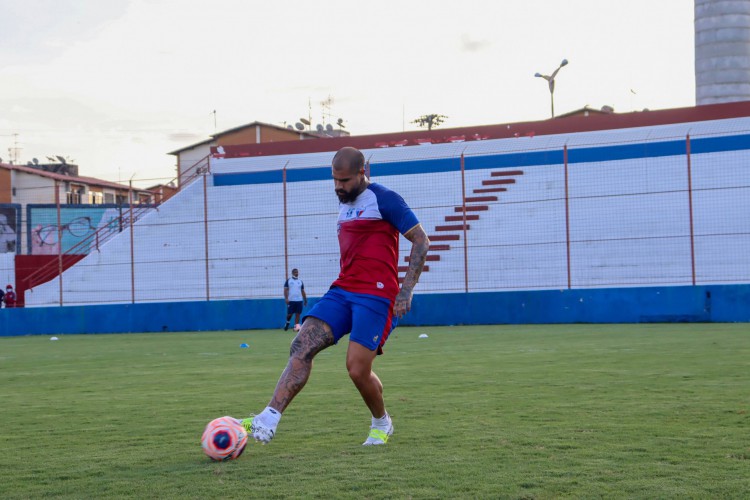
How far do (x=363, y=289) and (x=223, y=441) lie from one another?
124 centimetres

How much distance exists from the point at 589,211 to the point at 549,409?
2036 centimetres

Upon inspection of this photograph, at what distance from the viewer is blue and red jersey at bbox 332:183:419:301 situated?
590 centimetres

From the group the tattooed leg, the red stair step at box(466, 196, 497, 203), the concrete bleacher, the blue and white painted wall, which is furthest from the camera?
the red stair step at box(466, 196, 497, 203)

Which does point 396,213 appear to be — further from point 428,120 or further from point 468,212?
point 428,120

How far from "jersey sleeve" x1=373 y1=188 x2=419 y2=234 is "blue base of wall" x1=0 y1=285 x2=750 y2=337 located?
1770 cm

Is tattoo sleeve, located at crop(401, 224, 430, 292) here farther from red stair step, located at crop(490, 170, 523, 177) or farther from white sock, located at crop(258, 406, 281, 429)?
red stair step, located at crop(490, 170, 523, 177)

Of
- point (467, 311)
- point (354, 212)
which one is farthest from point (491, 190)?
point (354, 212)

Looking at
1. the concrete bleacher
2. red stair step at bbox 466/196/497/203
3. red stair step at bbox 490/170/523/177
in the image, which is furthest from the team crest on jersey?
red stair step at bbox 490/170/523/177

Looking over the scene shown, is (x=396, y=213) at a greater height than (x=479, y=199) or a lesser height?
lesser

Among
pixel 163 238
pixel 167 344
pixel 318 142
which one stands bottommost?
pixel 167 344

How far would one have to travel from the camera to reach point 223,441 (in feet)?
17.5

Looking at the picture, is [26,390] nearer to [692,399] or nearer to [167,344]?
[692,399]

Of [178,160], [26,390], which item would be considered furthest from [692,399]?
[178,160]

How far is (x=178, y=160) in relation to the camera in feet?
219
